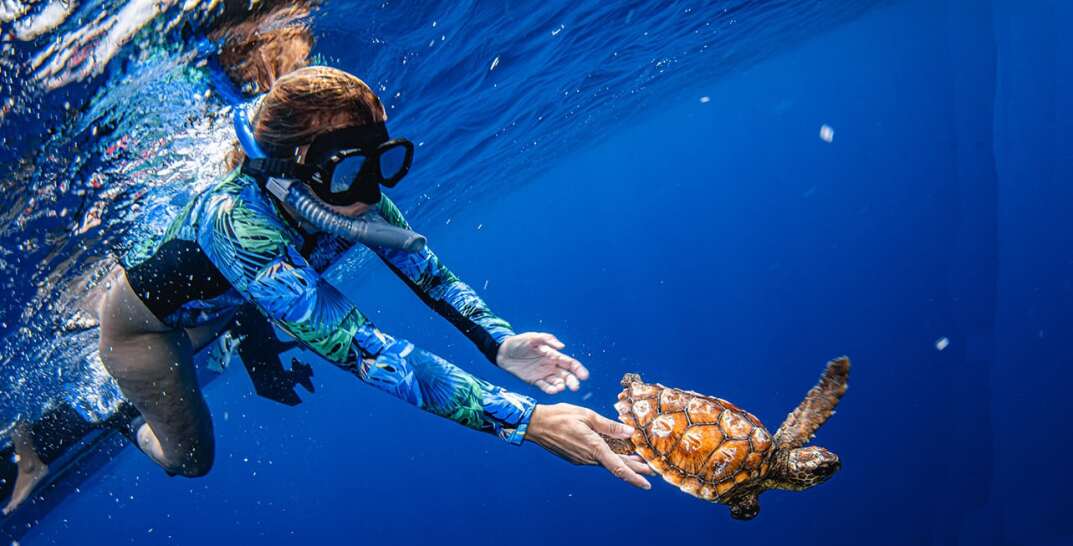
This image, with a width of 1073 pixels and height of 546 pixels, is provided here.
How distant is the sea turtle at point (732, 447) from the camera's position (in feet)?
12.9

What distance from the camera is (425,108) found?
10.7 m

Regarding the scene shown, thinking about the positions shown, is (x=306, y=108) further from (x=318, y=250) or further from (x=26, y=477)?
(x=26, y=477)

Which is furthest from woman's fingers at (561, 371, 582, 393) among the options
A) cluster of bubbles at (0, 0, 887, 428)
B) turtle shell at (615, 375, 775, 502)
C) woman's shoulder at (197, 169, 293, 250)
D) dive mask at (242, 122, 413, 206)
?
cluster of bubbles at (0, 0, 887, 428)

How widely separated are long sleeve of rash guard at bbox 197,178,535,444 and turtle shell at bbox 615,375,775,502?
1935mm

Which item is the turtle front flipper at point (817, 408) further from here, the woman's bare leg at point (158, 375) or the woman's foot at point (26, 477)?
the woman's foot at point (26, 477)

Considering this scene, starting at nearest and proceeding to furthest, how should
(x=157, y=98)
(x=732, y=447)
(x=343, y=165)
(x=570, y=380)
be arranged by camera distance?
(x=343, y=165) → (x=570, y=380) → (x=732, y=447) → (x=157, y=98)

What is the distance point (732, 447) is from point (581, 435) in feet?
7.27

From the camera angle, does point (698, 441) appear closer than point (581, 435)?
No

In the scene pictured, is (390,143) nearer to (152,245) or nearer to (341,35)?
(152,245)

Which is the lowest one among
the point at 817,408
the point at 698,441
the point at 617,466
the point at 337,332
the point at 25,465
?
the point at 25,465

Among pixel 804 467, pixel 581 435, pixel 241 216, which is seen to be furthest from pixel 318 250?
pixel 804 467

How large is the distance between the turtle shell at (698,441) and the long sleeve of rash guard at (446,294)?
1.56 metres

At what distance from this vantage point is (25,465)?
23.4ft

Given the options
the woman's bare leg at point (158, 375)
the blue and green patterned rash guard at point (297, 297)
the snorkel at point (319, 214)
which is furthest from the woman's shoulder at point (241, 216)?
the woman's bare leg at point (158, 375)
